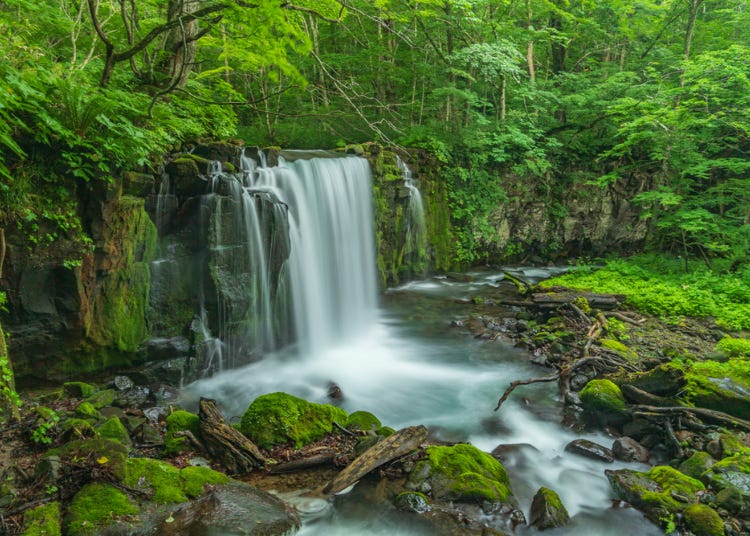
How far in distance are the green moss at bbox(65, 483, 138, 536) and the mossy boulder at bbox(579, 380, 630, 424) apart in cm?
587

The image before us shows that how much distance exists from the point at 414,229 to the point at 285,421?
9770mm

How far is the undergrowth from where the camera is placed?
9.96 m

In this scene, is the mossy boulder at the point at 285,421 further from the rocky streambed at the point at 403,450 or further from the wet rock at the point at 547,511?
the wet rock at the point at 547,511

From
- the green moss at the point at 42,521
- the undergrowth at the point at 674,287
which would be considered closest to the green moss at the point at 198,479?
the green moss at the point at 42,521

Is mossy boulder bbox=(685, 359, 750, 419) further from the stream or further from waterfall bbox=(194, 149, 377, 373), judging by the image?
waterfall bbox=(194, 149, 377, 373)

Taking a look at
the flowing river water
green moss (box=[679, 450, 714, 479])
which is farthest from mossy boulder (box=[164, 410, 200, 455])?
green moss (box=[679, 450, 714, 479])

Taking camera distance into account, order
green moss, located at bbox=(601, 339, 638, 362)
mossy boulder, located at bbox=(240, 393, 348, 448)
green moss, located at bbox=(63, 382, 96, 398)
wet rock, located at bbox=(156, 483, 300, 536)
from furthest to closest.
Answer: green moss, located at bbox=(601, 339, 638, 362) → green moss, located at bbox=(63, 382, 96, 398) → mossy boulder, located at bbox=(240, 393, 348, 448) → wet rock, located at bbox=(156, 483, 300, 536)

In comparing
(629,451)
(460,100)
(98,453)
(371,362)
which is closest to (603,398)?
(629,451)

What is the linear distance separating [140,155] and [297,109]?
11.5m

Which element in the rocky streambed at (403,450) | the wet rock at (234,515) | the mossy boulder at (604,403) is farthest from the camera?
the mossy boulder at (604,403)

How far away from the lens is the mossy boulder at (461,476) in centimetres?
443

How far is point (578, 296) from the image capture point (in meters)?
10.7

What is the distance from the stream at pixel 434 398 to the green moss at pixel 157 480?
120 centimetres

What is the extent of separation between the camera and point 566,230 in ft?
58.2
